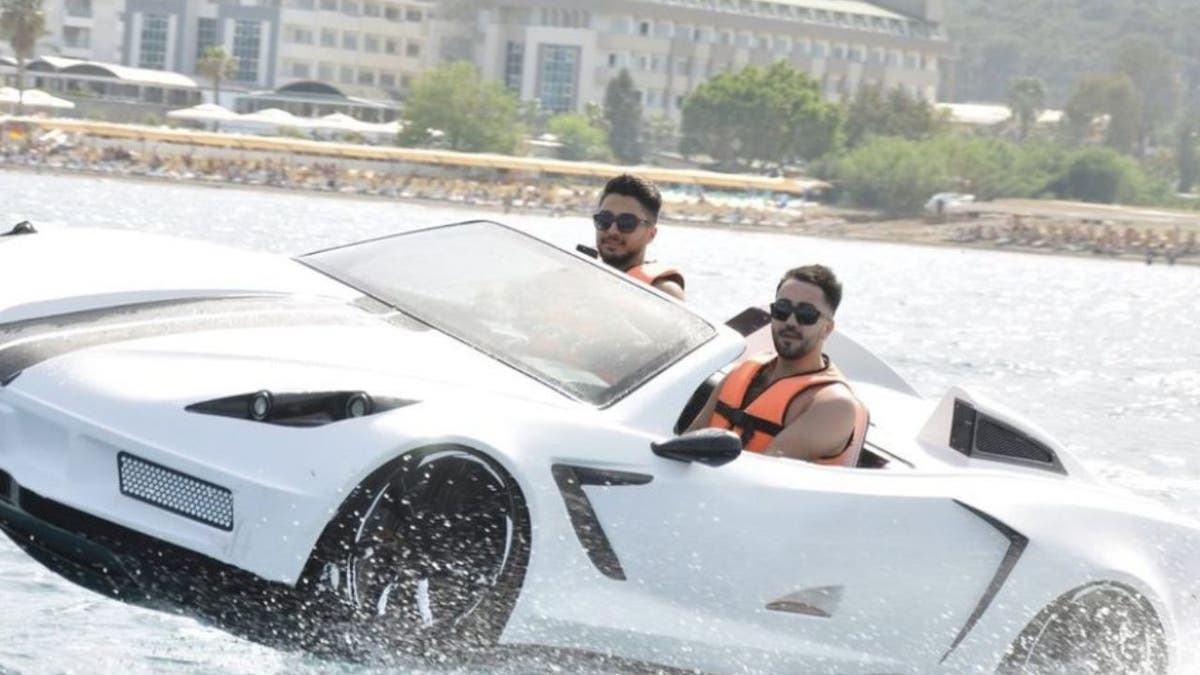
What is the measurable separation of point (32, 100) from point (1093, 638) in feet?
429

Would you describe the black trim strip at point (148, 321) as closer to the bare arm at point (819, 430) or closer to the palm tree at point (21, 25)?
the bare arm at point (819, 430)

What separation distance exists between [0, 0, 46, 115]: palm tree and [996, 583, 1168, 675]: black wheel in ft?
428

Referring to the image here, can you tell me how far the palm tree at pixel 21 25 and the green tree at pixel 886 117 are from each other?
61.0 metres

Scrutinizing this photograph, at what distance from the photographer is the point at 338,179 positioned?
4830 inches

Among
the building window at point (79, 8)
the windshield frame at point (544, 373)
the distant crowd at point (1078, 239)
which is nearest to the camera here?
the windshield frame at point (544, 373)

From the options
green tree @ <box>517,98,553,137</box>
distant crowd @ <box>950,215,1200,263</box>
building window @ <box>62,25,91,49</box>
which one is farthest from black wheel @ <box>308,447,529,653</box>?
building window @ <box>62,25,91,49</box>

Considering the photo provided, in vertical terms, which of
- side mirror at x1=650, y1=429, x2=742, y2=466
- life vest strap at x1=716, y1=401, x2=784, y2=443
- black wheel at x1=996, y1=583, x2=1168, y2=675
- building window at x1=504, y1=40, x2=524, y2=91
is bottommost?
building window at x1=504, y1=40, x2=524, y2=91

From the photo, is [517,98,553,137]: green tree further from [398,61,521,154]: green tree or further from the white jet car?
the white jet car

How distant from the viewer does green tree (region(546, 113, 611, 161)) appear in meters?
158

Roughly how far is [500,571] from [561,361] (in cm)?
70

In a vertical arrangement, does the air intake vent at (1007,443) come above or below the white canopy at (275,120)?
above

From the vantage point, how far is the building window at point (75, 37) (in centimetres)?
17288

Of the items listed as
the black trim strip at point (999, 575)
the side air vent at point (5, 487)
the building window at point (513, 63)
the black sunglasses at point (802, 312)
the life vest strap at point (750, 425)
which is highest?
the black sunglasses at point (802, 312)

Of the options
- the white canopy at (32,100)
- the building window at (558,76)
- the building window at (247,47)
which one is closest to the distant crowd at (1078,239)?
the building window at (558,76)
